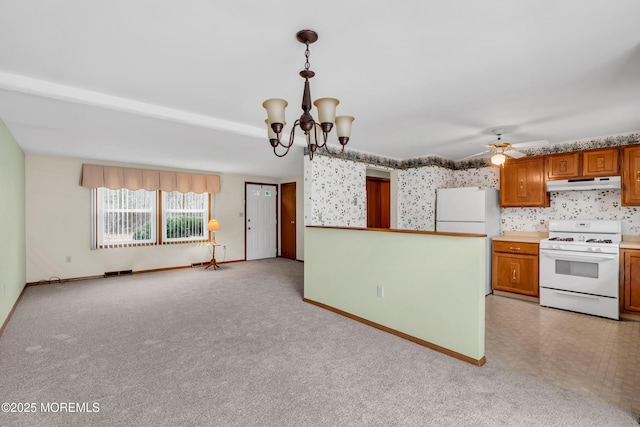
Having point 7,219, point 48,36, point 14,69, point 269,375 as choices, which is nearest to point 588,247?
point 269,375

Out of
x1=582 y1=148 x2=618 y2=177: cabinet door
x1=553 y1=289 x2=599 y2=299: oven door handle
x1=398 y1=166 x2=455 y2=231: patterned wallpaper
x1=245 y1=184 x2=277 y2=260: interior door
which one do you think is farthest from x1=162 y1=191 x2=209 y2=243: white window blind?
x1=582 y1=148 x2=618 y2=177: cabinet door

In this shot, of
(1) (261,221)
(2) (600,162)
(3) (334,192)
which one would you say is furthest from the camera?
(1) (261,221)

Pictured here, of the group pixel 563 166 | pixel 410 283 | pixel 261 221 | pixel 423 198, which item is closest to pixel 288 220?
pixel 261 221

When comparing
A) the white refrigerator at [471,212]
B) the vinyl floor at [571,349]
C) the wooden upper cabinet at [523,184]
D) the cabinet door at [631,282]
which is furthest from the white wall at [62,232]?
the cabinet door at [631,282]

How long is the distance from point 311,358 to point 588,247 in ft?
11.9

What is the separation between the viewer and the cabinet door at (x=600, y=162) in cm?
393

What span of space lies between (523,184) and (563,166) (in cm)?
53

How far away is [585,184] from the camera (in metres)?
4.10

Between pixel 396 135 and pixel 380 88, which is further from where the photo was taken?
pixel 396 135

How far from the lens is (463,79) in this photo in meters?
2.45

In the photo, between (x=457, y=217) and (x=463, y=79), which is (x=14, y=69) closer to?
(x=463, y=79)

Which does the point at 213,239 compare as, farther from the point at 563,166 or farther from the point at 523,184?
the point at 563,166

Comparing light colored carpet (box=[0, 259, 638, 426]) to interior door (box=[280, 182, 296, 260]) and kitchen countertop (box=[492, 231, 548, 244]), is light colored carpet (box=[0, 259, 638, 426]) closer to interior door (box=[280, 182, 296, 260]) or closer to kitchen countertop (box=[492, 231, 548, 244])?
kitchen countertop (box=[492, 231, 548, 244])

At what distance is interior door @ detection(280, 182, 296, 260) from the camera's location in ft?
25.6
